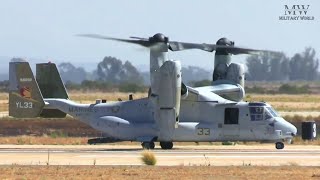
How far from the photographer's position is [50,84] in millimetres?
53094

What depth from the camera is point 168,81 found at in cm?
4516

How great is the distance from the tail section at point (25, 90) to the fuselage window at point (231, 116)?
9.88 m

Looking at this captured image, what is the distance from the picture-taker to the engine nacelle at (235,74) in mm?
53969

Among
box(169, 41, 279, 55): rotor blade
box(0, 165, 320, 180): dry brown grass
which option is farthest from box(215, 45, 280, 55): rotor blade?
box(0, 165, 320, 180): dry brown grass

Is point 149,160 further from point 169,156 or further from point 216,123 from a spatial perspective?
point 216,123

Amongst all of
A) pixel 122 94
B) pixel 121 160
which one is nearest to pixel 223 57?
pixel 121 160

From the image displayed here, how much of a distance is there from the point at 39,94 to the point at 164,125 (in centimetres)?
775

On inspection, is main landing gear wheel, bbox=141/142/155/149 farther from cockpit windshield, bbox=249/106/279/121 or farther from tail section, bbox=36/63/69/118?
tail section, bbox=36/63/69/118

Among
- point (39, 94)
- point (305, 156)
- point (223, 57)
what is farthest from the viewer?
point (223, 57)

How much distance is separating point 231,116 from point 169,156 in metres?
7.20

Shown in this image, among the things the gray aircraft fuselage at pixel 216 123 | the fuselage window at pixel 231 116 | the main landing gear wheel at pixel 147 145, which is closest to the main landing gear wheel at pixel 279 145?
the gray aircraft fuselage at pixel 216 123

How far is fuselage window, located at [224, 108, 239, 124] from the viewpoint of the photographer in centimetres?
4781

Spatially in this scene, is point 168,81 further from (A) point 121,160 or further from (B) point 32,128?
(B) point 32,128

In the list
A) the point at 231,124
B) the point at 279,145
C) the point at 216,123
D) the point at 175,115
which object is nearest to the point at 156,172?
the point at 175,115
